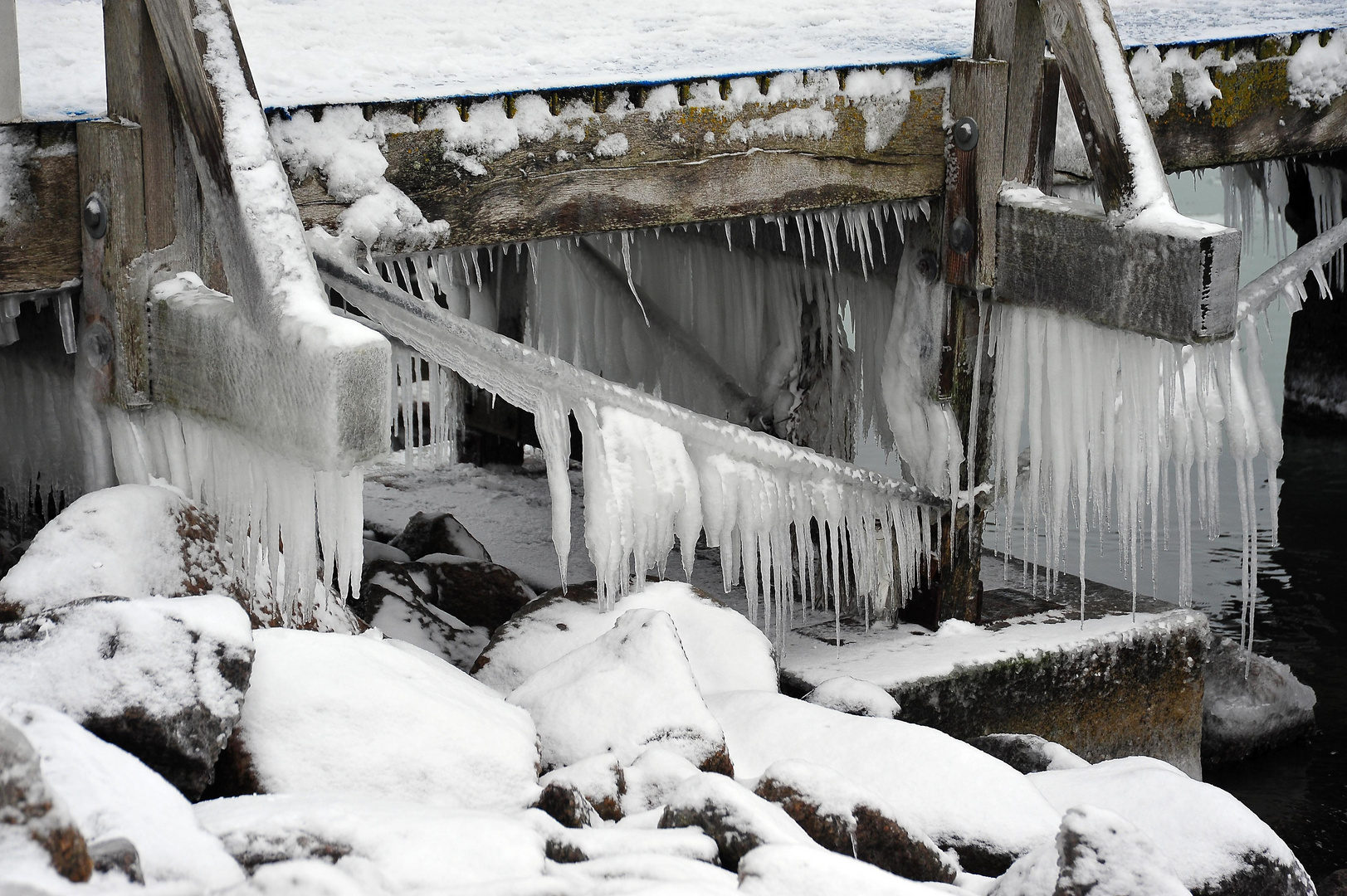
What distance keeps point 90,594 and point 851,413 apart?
3.50 meters

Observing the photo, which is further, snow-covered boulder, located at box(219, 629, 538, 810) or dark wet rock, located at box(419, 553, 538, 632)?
dark wet rock, located at box(419, 553, 538, 632)

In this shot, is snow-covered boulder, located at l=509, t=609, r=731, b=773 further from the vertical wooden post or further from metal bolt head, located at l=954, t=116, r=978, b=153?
metal bolt head, located at l=954, t=116, r=978, b=153

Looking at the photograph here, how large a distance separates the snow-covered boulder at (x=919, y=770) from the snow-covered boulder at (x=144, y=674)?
1.37 m

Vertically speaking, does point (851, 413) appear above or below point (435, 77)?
below

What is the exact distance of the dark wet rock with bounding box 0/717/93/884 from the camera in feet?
6.92

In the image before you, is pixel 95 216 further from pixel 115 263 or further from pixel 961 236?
pixel 961 236

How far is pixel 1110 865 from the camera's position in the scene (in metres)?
2.79

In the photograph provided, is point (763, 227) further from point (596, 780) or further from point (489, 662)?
point (596, 780)

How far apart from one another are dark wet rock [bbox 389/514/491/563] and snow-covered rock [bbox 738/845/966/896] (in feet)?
11.1

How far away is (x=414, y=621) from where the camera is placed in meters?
4.70

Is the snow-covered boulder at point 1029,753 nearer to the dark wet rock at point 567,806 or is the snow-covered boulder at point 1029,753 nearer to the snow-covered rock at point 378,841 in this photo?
the dark wet rock at point 567,806

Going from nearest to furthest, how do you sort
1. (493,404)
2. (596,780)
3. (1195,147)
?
1. (596,780)
2. (1195,147)
3. (493,404)

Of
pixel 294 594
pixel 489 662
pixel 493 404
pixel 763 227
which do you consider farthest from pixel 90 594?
pixel 493 404

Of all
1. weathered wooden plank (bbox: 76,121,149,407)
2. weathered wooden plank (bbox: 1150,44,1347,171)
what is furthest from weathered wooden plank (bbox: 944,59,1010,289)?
weathered wooden plank (bbox: 76,121,149,407)
